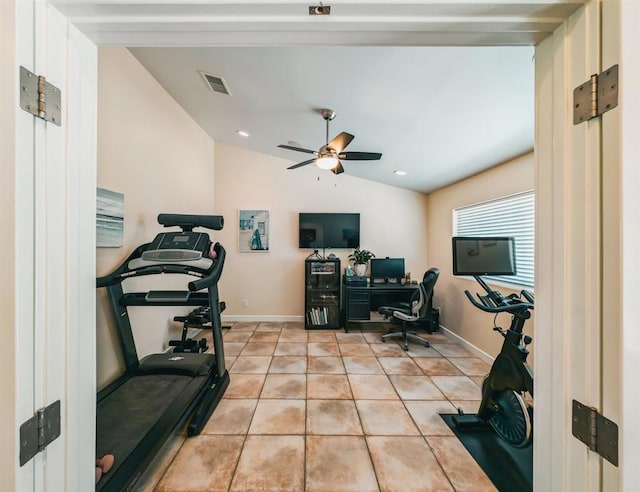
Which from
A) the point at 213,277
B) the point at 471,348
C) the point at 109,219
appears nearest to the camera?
the point at 213,277

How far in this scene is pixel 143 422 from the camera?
1.59 m

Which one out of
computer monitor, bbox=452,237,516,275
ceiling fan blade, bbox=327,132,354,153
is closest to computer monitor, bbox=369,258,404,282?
ceiling fan blade, bbox=327,132,354,153

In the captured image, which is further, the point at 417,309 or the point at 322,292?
the point at 322,292

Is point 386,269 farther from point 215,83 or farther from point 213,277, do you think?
point 215,83

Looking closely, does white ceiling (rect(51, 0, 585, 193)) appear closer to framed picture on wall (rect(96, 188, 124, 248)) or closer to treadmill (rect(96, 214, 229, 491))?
framed picture on wall (rect(96, 188, 124, 248))

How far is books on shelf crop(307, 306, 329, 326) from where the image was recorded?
416cm

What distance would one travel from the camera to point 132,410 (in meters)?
1.69

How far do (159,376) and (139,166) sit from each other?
2.01 metres

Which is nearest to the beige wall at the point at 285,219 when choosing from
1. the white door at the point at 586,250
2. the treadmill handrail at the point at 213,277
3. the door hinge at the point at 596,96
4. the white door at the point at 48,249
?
the treadmill handrail at the point at 213,277

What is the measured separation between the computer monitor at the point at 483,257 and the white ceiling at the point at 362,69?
3.51 ft

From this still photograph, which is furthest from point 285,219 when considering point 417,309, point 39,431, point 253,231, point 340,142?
point 39,431

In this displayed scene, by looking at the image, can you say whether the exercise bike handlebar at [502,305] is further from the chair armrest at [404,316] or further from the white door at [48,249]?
the white door at [48,249]
